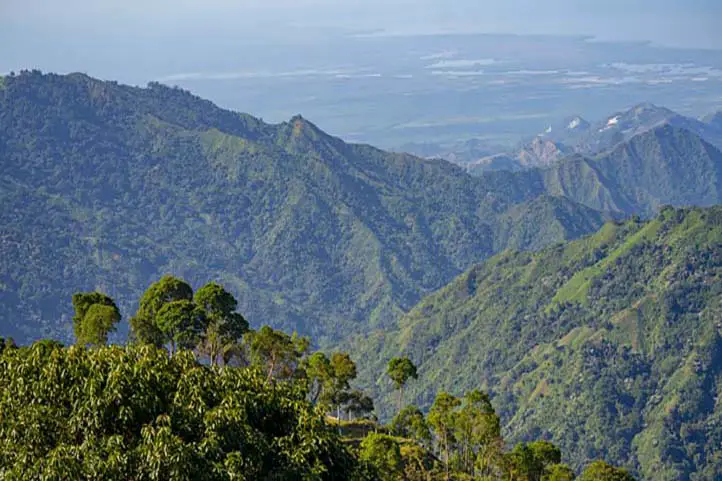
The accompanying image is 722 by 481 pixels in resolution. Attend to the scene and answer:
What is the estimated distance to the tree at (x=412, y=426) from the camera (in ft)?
215

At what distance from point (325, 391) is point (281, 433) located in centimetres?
3999

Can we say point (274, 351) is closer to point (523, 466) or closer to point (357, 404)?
point (357, 404)

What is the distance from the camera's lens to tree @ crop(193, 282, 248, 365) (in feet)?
206

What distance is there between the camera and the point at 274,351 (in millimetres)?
62594

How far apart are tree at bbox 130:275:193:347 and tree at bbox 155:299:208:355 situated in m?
0.64

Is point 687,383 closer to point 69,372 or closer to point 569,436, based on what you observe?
point 569,436

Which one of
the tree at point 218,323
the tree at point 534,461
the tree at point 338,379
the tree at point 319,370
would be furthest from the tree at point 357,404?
the tree at point 534,461

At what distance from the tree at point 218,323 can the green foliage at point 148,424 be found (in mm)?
35767

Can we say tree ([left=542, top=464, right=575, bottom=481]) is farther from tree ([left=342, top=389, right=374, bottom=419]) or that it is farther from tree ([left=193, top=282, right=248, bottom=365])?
tree ([left=193, top=282, right=248, bottom=365])

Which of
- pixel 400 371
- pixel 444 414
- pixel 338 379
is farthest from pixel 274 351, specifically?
pixel 444 414

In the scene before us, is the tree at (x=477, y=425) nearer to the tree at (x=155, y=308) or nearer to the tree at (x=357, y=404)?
the tree at (x=357, y=404)

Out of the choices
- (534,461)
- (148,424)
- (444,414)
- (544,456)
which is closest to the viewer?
(148,424)

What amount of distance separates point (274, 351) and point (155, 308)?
395 inches

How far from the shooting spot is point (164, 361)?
87.8 ft
